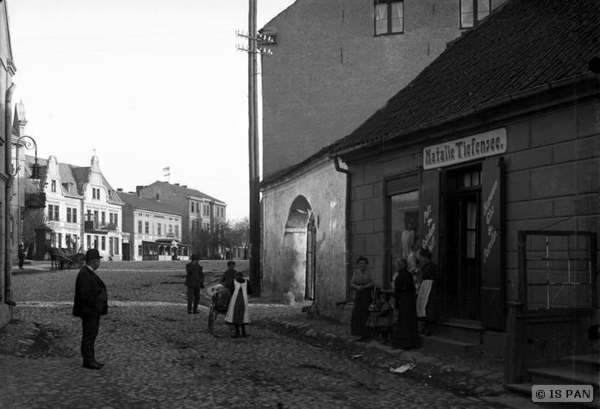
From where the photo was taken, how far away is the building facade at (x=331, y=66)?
2506 cm

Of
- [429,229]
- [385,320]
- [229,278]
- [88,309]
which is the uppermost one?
[429,229]

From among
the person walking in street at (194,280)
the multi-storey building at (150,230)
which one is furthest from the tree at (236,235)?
the person walking in street at (194,280)

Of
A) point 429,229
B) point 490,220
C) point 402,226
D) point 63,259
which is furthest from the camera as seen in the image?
point 63,259

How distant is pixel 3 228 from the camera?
1489 cm

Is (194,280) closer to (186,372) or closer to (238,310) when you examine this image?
(238,310)

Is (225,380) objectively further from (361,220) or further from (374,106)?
(374,106)

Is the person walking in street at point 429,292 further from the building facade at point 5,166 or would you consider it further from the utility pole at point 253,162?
the utility pole at point 253,162

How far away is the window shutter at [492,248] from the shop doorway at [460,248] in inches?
37.2

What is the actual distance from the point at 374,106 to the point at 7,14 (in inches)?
541

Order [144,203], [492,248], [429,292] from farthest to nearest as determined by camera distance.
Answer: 1. [144,203]
2. [429,292]
3. [492,248]

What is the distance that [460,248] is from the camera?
1161 cm

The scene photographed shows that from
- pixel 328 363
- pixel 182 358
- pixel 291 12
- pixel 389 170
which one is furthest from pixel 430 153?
pixel 291 12

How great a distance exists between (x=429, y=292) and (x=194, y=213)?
10290cm

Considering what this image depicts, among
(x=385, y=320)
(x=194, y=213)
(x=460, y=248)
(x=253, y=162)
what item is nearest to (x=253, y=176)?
(x=253, y=162)
